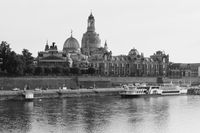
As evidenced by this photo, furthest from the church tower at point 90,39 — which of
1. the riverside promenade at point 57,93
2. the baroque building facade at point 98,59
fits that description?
the riverside promenade at point 57,93

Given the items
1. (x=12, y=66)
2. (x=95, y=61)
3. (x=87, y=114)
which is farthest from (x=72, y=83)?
(x=87, y=114)

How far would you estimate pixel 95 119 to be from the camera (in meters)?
35.8

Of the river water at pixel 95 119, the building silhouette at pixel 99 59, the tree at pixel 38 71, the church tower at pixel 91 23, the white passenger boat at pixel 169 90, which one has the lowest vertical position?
the river water at pixel 95 119

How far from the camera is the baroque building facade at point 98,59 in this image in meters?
88.0

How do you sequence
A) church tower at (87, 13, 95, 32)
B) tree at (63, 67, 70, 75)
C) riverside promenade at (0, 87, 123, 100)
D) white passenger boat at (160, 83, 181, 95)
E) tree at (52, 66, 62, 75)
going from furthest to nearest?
church tower at (87, 13, 95, 32) < tree at (63, 67, 70, 75) < tree at (52, 66, 62, 75) < white passenger boat at (160, 83, 181, 95) < riverside promenade at (0, 87, 123, 100)

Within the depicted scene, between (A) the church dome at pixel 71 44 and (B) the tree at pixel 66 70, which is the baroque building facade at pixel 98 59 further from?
(B) the tree at pixel 66 70

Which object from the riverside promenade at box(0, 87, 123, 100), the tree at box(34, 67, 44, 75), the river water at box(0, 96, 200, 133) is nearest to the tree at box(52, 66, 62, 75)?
the tree at box(34, 67, 44, 75)

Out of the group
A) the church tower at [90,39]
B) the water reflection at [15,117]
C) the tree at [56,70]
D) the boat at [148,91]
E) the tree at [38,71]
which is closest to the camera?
the water reflection at [15,117]

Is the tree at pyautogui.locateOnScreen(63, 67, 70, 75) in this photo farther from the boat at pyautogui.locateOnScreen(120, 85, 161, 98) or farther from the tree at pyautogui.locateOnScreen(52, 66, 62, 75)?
the boat at pyautogui.locateOnScreen(120, 85, 161, 98)

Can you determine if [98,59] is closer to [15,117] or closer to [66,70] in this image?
[66,70]

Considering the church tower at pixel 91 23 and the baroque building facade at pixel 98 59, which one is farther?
the church tower at pixel 91 23

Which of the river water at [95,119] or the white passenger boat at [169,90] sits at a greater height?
the white passenger boat at [169,90]

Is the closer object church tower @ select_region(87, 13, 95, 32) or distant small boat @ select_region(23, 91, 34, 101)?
distant small boat @ select_region(23, 91, 34, 101)

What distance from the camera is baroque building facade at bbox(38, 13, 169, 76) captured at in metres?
88.0
